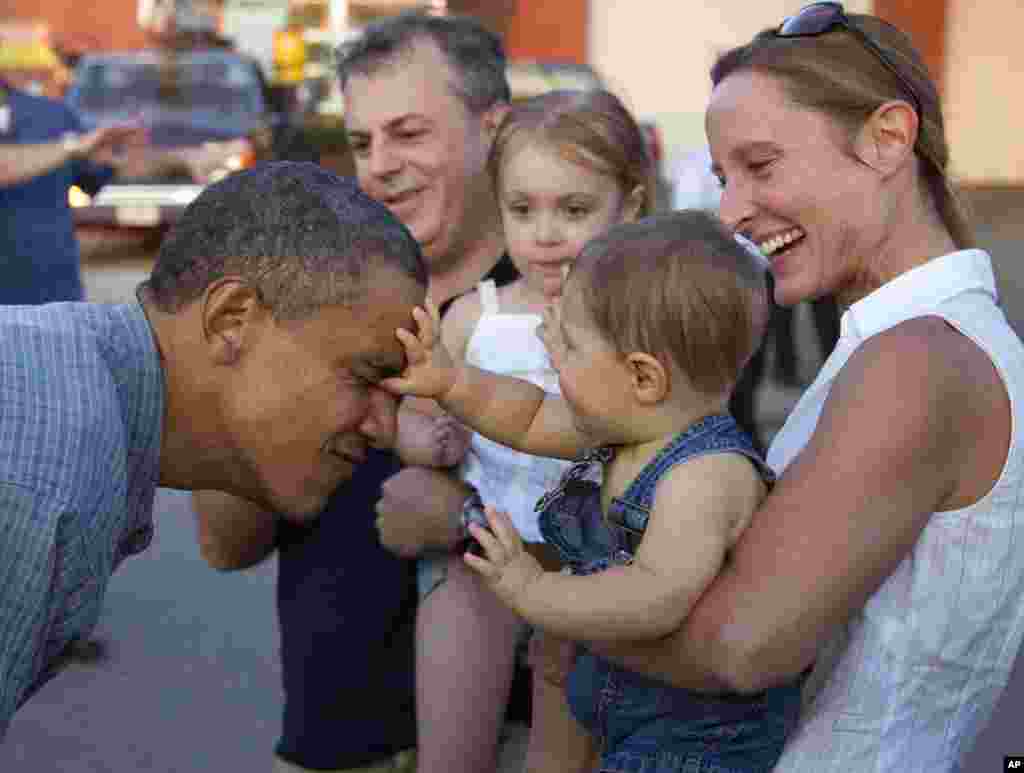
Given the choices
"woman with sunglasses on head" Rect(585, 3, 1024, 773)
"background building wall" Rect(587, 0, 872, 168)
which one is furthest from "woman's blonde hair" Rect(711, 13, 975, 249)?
"background building wall" Rect(587, 0, 872, 168)

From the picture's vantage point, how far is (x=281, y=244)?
6.55 feet

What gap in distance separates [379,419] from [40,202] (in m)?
4.83

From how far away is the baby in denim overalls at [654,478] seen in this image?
1944mm

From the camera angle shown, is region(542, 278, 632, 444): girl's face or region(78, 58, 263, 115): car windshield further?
region(78, 58, 263, 115): car windshield

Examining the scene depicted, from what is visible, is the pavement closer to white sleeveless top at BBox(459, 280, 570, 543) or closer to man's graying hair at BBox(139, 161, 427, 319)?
white sleeveless top at BBox(459, 280, 570, 543)

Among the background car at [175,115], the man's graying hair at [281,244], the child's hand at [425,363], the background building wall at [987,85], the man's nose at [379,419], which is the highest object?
the man's graying hair at [281,244]

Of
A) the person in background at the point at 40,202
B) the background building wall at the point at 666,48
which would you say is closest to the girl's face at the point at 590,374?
the person in background at the point at 40,202

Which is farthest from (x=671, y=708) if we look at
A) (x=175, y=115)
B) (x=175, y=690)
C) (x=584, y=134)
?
(x=175, y=115)

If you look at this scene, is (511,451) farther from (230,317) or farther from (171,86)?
(171,86)

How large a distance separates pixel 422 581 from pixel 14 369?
127 cm

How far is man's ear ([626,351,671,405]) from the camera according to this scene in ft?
6.63

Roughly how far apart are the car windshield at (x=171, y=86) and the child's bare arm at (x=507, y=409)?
12.6 m

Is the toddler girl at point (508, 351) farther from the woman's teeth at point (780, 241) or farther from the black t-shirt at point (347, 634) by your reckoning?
the woman's teeth at point (780, 241)

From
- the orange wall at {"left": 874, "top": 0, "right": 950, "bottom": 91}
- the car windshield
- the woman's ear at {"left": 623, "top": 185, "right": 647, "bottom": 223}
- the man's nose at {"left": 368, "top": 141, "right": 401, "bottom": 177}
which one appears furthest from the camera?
the orange wall at {"left": 874, "top": 0, "right": 950, "bottom": 91}
